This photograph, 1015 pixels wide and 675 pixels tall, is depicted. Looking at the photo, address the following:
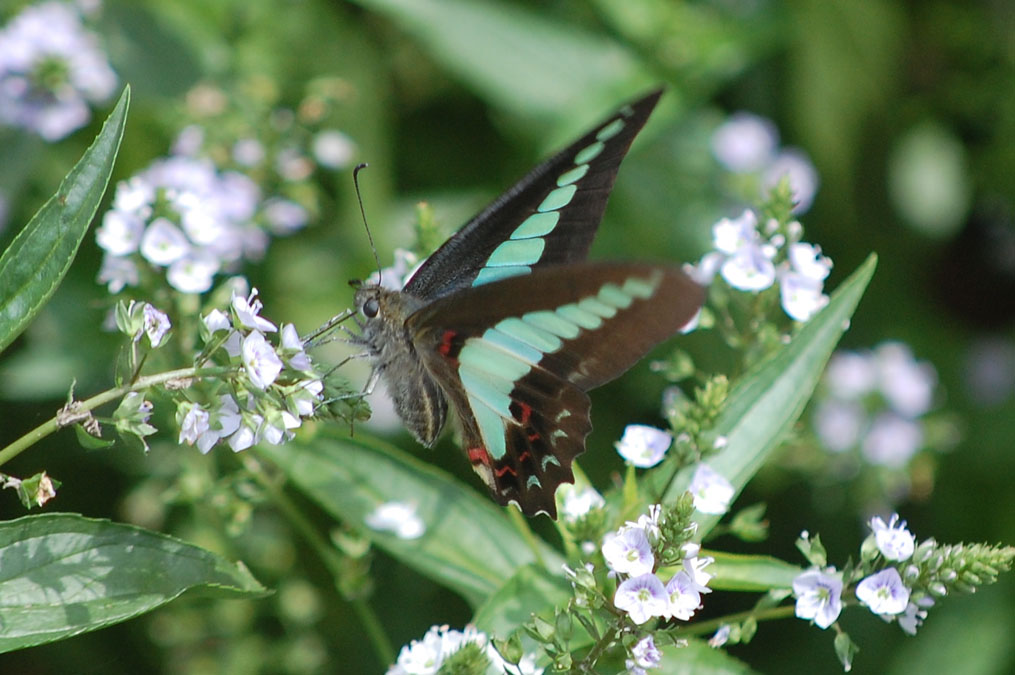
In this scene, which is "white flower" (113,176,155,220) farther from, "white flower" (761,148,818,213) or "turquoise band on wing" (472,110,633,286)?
"white flower" (761,148,818,213)

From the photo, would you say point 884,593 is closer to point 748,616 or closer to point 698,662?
point 748,616

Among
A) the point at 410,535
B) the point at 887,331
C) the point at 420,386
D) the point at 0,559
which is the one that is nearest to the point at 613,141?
the point at 420,386

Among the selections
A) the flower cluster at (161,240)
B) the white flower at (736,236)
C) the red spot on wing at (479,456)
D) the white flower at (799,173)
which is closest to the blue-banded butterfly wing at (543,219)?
the white flower at (736,236)

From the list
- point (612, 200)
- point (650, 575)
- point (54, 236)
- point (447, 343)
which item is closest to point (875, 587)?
point (650, 575)

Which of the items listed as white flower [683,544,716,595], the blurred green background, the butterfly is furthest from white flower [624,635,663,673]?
the blurred green background

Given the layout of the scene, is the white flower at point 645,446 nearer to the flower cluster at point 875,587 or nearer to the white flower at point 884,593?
the flower cluster at point 875,587

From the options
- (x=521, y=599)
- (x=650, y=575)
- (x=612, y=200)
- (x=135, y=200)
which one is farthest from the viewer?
(x=612, y=200)

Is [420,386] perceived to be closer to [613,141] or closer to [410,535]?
[410,535]
